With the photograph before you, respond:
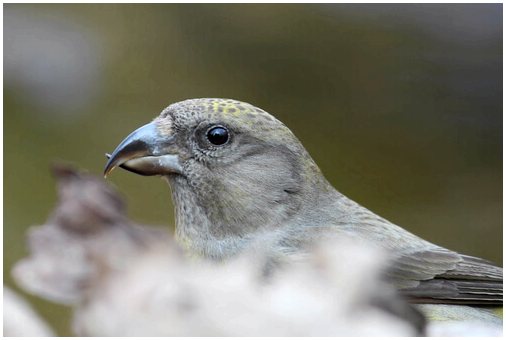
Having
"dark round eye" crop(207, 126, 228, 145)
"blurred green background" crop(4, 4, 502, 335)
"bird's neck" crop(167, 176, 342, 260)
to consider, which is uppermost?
"blurred green background" crop(4, 4, 502, 335)

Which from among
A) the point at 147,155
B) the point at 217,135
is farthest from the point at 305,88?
the point at 147,155

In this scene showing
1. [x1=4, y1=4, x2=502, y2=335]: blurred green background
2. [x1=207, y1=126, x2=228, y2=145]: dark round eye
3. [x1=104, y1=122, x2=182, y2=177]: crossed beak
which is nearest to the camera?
[x1=104, y1=122, x2=182, y2=177]: crossed beak

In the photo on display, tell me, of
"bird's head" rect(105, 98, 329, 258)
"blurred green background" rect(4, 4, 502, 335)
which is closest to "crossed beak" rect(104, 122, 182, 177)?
"bird's head" rect(105, 98, 329, 258)

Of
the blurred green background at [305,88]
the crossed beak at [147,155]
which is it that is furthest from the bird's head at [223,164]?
the blurred green background at [305,88]

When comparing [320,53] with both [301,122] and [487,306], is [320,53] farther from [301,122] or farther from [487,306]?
[487,306]

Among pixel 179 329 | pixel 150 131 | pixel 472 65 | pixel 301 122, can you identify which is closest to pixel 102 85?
pixel 301 122

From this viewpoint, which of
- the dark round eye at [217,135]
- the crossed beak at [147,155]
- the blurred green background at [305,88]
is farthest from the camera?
the blurred green background at [305,88]

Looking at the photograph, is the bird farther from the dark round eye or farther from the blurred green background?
the blurred green background

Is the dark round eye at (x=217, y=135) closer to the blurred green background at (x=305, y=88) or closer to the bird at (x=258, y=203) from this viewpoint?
the bird at (x=258, y=203)
